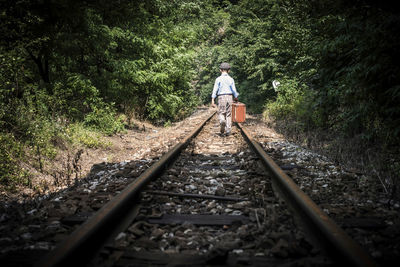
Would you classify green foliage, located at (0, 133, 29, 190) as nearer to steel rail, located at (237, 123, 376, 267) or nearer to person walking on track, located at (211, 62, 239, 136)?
steel rail, located at (237, 123, 376, 267)

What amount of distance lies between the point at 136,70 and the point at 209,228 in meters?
7.24

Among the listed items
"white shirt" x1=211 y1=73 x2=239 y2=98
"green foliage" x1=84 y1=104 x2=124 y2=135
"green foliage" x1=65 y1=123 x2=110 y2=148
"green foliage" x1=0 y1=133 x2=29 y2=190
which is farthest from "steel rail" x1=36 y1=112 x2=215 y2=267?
"white shirt" x1=211 y1=73 x2=239 y2=98

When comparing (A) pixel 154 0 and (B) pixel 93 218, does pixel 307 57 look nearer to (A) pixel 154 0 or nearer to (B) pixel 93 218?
(A) pixel 154 0

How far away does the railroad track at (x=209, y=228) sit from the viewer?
6.07 ft

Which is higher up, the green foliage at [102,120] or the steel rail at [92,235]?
the green foliage at [102,120]

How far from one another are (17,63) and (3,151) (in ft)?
5.71

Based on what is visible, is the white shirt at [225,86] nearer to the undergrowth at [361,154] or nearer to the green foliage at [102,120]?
the undergrowth at [361,154]

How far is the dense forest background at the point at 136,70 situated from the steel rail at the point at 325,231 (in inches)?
64.3

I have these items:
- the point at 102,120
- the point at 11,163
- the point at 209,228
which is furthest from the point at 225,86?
the point at 209,228

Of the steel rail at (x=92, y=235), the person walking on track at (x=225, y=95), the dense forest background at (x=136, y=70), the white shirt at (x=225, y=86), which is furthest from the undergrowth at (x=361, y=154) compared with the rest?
the steel rail at (x=92, y=235)

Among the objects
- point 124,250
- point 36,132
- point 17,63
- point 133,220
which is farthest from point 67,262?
point 17,63

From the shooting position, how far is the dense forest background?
3.53m

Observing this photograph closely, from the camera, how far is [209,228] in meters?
2.48

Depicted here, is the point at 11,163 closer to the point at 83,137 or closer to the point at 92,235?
the point at 83,137
